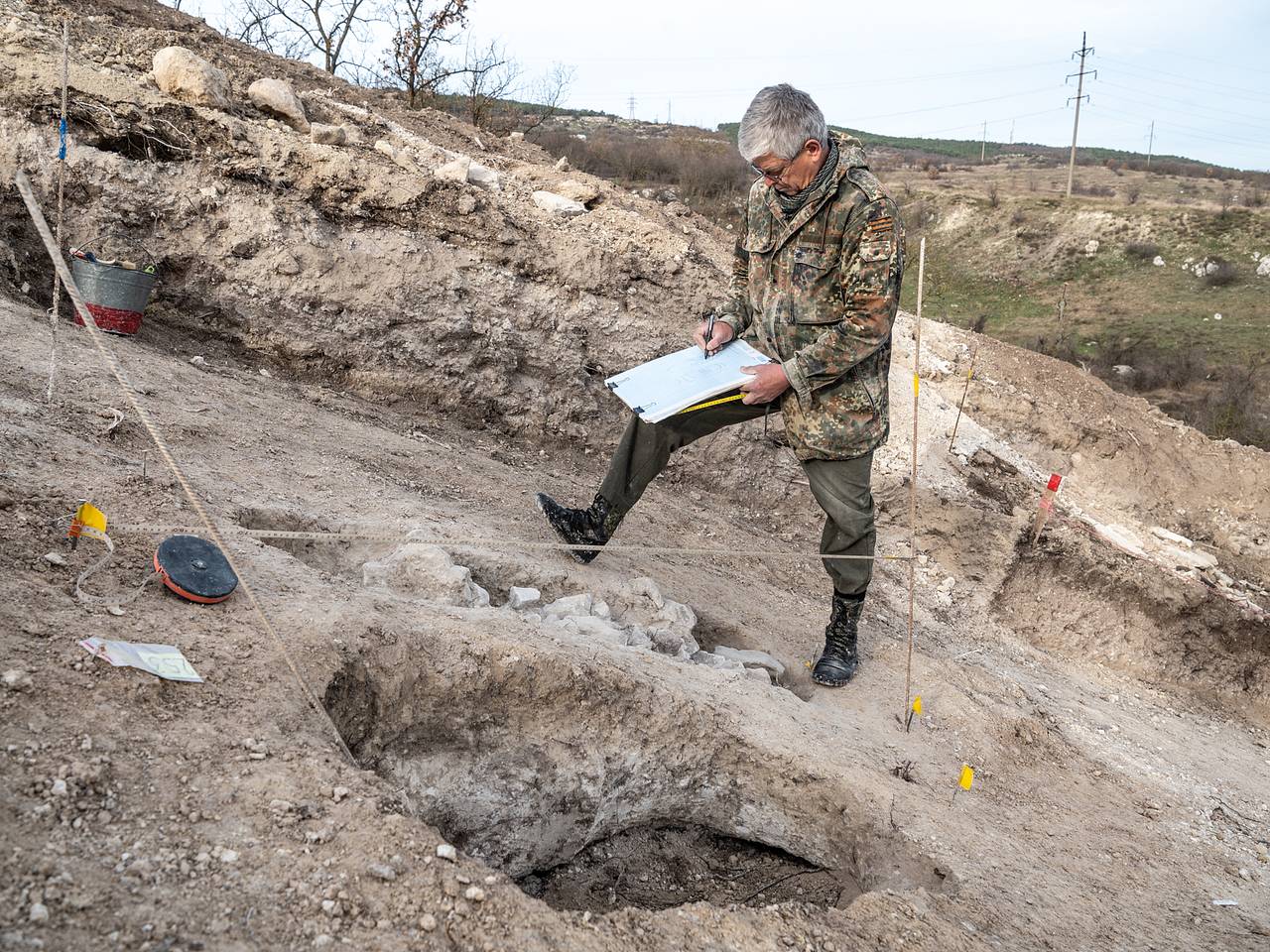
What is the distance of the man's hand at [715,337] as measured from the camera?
12.7 feet

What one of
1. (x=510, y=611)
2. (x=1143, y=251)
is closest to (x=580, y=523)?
(x=510, y=611)

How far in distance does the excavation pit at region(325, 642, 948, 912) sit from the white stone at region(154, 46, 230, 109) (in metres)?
5.05

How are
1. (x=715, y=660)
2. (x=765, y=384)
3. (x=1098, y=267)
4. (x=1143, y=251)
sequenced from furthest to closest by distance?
(x=1098, y=267)
(x=1143, y=251)
(x=715, y=660)
(x=765, y=384)

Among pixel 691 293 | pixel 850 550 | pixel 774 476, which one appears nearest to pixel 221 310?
pixel 691 293

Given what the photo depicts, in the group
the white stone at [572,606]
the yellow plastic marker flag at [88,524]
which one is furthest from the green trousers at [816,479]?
the yellow plastic marker flag at [88,524]

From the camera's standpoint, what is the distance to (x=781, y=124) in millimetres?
3234

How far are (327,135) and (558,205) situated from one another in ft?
5.86

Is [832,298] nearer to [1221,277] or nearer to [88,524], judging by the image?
[88,524]

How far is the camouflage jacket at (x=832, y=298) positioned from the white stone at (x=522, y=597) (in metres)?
1.27

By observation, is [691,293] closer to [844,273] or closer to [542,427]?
[542,427]

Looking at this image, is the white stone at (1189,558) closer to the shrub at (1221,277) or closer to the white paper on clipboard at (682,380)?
the white paper on clipboard at (682,380)

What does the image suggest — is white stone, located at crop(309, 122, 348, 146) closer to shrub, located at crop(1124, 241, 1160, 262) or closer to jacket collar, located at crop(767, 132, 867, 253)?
jacket collar, located at crop(767, 132, 867, 253)

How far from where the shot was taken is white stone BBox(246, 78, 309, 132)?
673cm

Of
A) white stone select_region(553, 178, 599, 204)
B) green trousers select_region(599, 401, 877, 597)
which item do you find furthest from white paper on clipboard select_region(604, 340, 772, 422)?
white stone select_region(553, 178, 599, 204)
